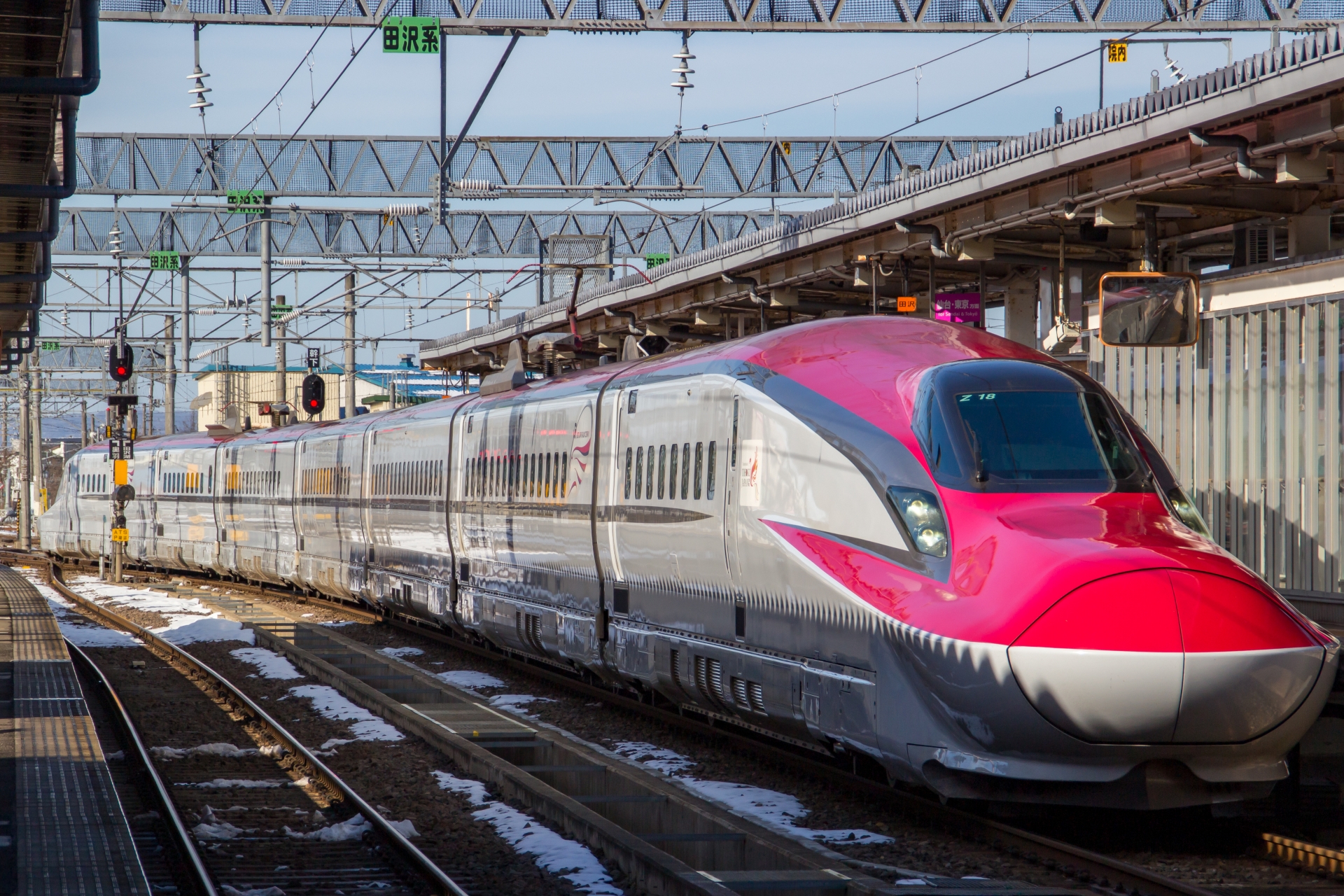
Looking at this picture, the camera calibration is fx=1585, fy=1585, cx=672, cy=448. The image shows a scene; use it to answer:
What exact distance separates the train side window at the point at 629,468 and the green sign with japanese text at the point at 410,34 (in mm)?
7596

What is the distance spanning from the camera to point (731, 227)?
45250 mm

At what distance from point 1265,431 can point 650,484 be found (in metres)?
4.85

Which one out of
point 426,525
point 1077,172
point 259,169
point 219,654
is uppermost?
point 259,169

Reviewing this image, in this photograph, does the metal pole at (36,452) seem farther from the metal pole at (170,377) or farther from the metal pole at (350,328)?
the metal pole at (350,328)

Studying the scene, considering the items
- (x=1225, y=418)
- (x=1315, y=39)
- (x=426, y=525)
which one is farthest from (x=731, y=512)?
(x=426, y=525)

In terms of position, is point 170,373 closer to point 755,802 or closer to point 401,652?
point 401,652

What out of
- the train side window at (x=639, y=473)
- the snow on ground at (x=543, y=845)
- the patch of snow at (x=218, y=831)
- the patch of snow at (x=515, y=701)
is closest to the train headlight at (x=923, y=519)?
the snow on ground at (x=543, y=845)

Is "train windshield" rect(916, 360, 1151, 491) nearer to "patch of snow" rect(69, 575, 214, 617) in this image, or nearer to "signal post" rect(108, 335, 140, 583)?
"patch of snow" rect(69, 575, 214, 617)

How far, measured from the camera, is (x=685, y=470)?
1175cm

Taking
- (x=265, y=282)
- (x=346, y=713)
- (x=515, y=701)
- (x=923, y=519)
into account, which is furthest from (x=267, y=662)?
(x=265, y=282)

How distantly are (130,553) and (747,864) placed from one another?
1374 inches

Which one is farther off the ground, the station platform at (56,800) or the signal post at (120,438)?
the signal post at (120,438)

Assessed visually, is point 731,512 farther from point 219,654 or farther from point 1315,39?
point 219,654

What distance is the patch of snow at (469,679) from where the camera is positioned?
16719 mm
